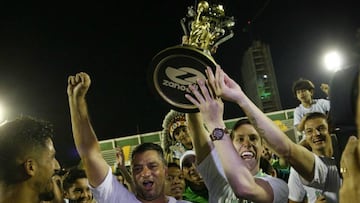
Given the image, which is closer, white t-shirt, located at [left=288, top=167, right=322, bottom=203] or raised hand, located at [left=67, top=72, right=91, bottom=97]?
raised hand, located at [left=67, top=72, right=91, bottom=97]

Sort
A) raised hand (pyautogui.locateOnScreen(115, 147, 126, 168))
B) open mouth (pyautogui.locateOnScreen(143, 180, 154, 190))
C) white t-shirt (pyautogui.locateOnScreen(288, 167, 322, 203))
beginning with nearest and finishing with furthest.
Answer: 1. open mouth (pyautogui.locateOnScreen(143, 180, 154, 190))
2. white t-shirt (pyautogui.locateOnScreen(288, 167, 322, 203))
3. raised hand (pyautogui.locateOnScreen(115, 147, 126, 168))

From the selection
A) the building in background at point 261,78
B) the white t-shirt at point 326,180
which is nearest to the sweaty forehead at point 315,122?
the white t-shirt at point 326,180

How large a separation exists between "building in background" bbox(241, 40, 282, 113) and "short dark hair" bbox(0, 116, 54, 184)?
16.0 meters

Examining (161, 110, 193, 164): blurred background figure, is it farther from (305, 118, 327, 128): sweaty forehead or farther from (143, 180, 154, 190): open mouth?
(143, 180, 154, 190): open mouth

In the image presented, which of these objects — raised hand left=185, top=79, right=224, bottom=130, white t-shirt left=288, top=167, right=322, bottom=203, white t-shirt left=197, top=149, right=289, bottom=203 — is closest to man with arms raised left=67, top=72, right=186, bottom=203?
white t-shirt left=197, top=149, right=289, bottom=203

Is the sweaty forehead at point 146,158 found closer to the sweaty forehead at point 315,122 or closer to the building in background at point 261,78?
the sweaty forehead at point 315,122

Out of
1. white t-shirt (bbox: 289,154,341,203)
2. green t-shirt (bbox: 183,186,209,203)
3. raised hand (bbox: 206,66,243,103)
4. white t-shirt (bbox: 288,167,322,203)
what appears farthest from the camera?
green t-shirt (bbox: 183,186,209,203)

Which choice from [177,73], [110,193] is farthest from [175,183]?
[177,73]

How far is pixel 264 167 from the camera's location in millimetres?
4531

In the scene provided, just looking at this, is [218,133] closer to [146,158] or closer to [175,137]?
[146,158]

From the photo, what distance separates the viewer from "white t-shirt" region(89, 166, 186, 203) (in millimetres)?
3043

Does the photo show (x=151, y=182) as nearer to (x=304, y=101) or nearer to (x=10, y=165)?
(x=10, y=165)

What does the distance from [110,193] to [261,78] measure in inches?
682

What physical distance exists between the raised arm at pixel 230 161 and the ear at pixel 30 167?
3.29 feet
